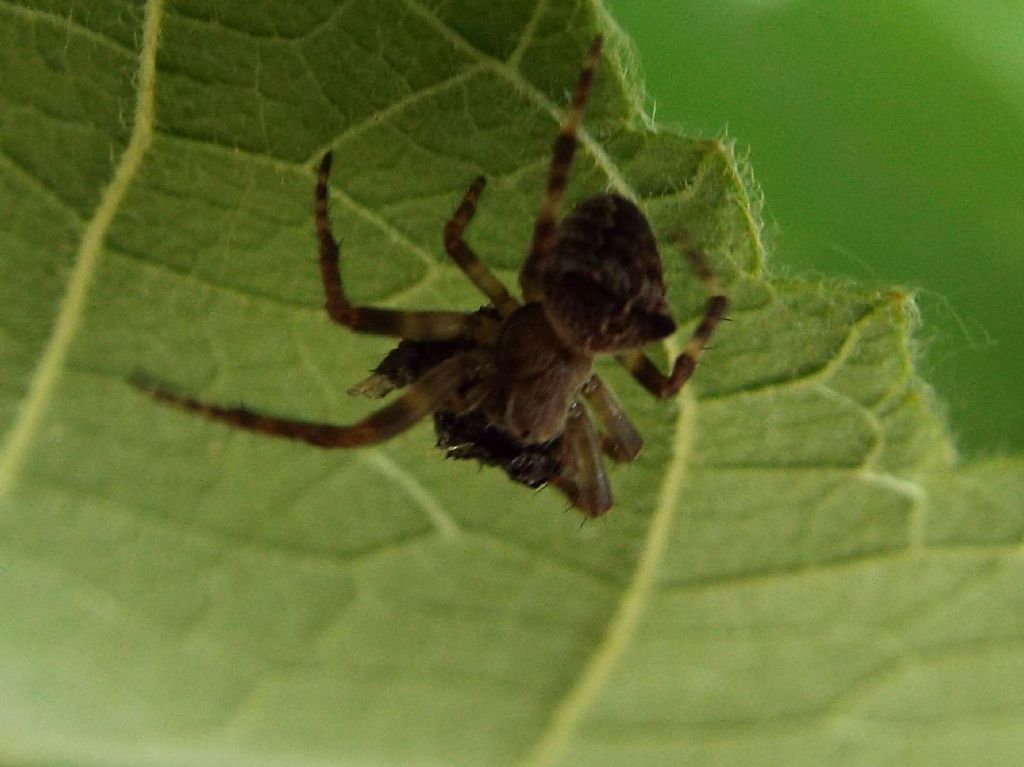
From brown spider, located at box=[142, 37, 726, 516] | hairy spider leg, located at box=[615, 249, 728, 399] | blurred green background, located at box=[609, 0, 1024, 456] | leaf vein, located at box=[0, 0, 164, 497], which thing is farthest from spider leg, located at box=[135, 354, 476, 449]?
blurred green background, located at box=[609, 0, 1024, 456]

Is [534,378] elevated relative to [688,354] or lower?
elevated

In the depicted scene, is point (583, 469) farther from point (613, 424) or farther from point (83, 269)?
point (83, 269)

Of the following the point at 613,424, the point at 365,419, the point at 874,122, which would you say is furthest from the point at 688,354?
the point at 365,419

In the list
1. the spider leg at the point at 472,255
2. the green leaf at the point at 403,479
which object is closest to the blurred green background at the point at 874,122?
the green leaf at the point at 403,479

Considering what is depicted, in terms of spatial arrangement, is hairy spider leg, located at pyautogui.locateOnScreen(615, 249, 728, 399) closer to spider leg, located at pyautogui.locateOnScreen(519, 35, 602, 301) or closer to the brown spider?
the brown spider

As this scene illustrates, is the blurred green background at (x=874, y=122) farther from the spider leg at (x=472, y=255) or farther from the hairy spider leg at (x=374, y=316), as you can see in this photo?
the hairy spider leg at (x=374, y=316)

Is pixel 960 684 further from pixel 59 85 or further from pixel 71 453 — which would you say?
pixel 59 85
